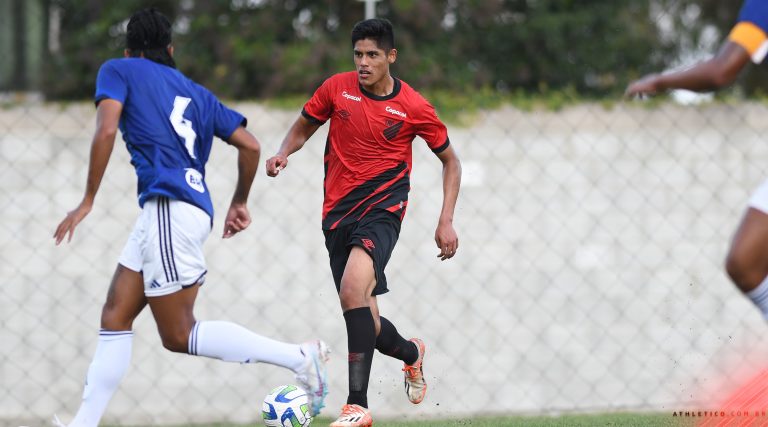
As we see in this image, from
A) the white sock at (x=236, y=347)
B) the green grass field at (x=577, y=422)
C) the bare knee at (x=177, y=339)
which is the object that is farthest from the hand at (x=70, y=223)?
the green grass field at (x=577, y=422)

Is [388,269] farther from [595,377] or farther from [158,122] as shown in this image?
[158,122]

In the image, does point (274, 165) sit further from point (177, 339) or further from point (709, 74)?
point (709, 74)

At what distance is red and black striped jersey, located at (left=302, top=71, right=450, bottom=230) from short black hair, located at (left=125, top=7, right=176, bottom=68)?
0.87 metres

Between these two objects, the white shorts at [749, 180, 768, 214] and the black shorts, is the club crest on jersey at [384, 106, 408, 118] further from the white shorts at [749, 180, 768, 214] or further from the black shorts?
the white shorts at [749, 180, 768, 214]

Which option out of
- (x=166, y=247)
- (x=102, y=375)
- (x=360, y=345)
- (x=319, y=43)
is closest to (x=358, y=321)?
(x=360, y=345)

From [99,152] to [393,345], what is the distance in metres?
1.95

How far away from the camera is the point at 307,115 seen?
18.8ft

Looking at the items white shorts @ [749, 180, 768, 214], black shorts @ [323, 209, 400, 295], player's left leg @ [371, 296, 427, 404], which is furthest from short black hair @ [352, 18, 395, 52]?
white shorts @ [749, 180, 768, 214]

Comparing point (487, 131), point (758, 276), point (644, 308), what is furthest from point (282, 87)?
point (758, 276)

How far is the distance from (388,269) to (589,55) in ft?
22.5

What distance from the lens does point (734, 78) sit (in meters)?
4.18

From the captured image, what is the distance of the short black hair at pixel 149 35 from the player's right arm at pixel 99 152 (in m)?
0.41

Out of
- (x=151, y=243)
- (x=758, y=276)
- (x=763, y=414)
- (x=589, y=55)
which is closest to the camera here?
(x=758, y=276)

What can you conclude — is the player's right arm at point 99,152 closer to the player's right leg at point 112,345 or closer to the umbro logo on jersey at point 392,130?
the player's right leg at point 112,345
